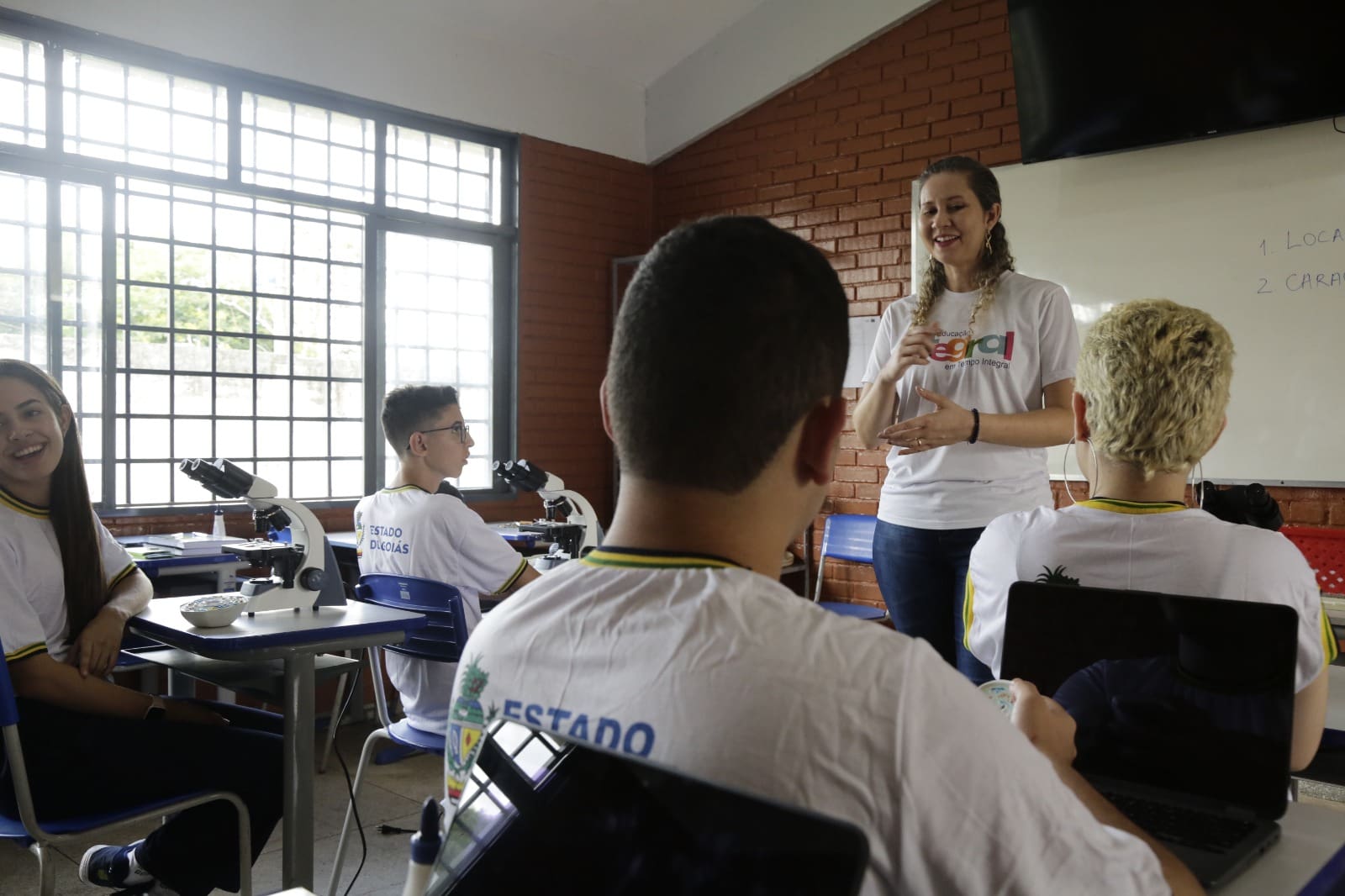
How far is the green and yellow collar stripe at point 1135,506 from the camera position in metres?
1.33

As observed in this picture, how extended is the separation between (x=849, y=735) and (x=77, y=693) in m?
2.01

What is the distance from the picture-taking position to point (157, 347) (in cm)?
449

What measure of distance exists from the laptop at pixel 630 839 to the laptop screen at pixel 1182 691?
741 mm

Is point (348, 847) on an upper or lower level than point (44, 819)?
lower

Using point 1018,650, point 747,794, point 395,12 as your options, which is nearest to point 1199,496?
point 1018,650

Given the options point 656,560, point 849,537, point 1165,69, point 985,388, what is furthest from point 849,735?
point 849,537

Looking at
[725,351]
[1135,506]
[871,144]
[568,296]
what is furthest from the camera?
[568,296]

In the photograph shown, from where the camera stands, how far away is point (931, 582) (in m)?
2.19

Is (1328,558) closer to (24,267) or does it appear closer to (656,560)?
(656,560)

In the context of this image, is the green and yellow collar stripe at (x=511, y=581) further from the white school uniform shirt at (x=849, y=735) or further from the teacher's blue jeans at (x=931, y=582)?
the white school uniform shirt at (x=849, y=735)

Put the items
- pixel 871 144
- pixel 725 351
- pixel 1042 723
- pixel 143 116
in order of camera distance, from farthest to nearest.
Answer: pixel 871 144 → pixel 143 116 → pixel 1042 723 → pixel 725 351

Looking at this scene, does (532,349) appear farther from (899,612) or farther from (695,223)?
(695,223)

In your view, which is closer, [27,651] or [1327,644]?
[1327,644]

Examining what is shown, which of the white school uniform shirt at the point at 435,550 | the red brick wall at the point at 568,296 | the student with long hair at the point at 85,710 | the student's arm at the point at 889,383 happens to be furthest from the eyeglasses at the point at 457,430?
the red brick wall at the point at 568,296
